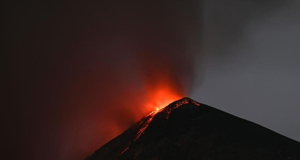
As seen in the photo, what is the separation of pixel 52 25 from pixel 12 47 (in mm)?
1787

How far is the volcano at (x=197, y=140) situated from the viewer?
14.9ft

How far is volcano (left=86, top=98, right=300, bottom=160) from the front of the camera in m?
4.55

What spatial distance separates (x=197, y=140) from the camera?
5016 millimetres

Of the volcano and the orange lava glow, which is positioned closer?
the volcano

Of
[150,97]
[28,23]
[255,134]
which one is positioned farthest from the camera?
[28,23]

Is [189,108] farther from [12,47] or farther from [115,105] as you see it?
[12,47]

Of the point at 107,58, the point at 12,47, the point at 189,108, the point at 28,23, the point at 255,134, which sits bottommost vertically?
the point at 255,134

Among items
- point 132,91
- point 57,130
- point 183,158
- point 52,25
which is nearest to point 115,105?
point 132,91

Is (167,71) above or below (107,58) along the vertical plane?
below

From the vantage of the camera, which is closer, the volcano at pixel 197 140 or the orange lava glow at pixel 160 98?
the volcano at pixel 197 140

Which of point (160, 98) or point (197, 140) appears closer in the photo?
point (197, 140)

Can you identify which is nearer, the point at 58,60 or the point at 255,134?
the point at 255,134

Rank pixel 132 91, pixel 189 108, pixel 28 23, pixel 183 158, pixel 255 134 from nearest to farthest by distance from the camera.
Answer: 1. pixel 183 158
2. pixel 255 134
3. pixel 189 108
4. pixel 132 91
5. pixel 28 23

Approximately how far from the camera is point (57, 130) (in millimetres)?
9641
